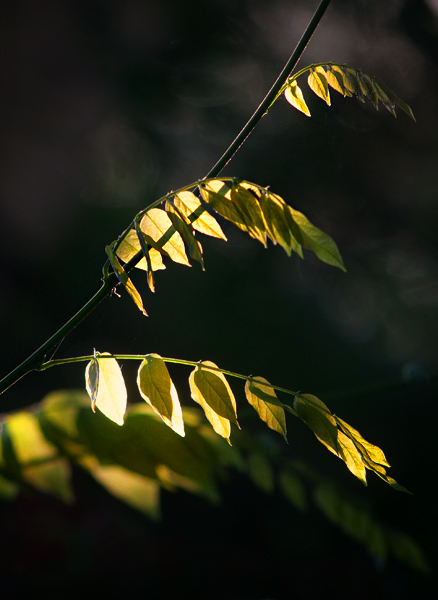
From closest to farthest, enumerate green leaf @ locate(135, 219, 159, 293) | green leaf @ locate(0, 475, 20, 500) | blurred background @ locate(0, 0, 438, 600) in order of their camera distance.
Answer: green leaf @ locate(135, 219, 159, 293), green leaf @ locate(0, 475, 20, 500), blurred background @ locate(0, 0, 438, 600)

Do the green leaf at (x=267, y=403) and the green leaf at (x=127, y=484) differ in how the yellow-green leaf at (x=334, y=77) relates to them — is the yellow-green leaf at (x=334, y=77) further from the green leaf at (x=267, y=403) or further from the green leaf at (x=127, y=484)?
the green leaf at (x=127, y=484)

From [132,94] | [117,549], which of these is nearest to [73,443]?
[117,549]

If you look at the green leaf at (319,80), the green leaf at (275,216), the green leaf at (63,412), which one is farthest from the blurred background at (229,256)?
the green leaf at (275,216)

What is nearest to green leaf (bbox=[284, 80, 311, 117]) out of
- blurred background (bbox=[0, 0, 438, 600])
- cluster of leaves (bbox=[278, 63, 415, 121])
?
cluster of leaves (bbox=[278, 63, 415, 121])

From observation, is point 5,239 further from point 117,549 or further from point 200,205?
point 200,205

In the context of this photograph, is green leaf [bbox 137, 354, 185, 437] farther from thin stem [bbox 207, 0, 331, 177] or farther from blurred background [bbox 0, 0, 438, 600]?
blurred background [bbox 0, 0, 438, 600]

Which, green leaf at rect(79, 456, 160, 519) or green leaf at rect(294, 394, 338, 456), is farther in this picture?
green leaf at rect(79, 456, 160, 519)
